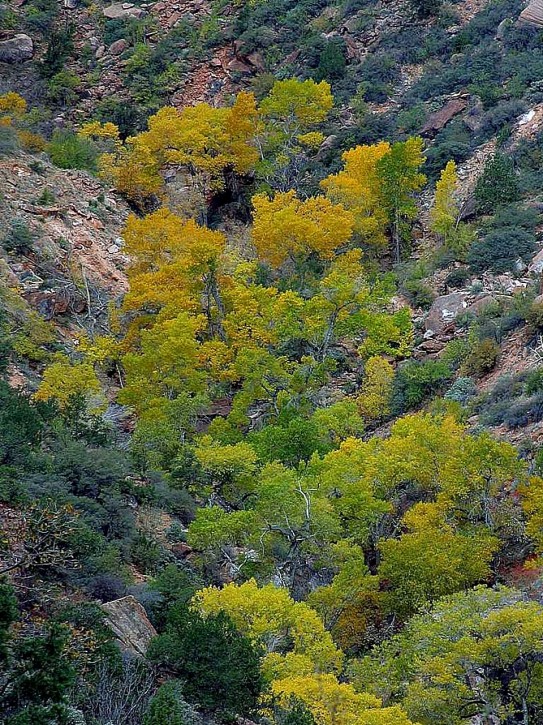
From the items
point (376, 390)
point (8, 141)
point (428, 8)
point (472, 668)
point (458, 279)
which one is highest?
point (472, 668)

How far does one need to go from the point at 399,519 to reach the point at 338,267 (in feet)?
52.3

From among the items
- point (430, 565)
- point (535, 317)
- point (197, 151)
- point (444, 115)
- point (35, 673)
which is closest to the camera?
point (35, 673)

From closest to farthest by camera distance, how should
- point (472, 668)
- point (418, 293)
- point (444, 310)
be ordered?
point (472, 668), point (444, 310), point (418, 293)

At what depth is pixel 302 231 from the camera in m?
45.5

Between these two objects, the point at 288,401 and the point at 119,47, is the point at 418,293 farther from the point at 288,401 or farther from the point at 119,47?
the point at 119,47

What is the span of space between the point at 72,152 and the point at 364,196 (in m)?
14.9

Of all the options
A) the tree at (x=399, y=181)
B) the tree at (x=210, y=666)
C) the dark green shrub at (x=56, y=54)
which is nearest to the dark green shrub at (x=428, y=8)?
the tree at (x=399, y=181)

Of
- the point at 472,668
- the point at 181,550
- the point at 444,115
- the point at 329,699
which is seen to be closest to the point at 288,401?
A: the point at 181,550

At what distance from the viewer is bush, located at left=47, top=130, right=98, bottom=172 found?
174ft

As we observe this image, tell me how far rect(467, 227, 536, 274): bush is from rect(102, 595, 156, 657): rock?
82.1ft

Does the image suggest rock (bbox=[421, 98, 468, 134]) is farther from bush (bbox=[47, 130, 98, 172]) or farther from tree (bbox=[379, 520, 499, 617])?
tree (bbox=[379, 520, 499, 617])

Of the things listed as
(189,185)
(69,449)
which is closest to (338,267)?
(189,185)

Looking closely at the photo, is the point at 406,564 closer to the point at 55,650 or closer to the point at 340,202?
the point at 55,650

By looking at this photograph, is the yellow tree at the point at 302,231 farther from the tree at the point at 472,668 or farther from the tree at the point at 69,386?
the tree at the point at 472,668
